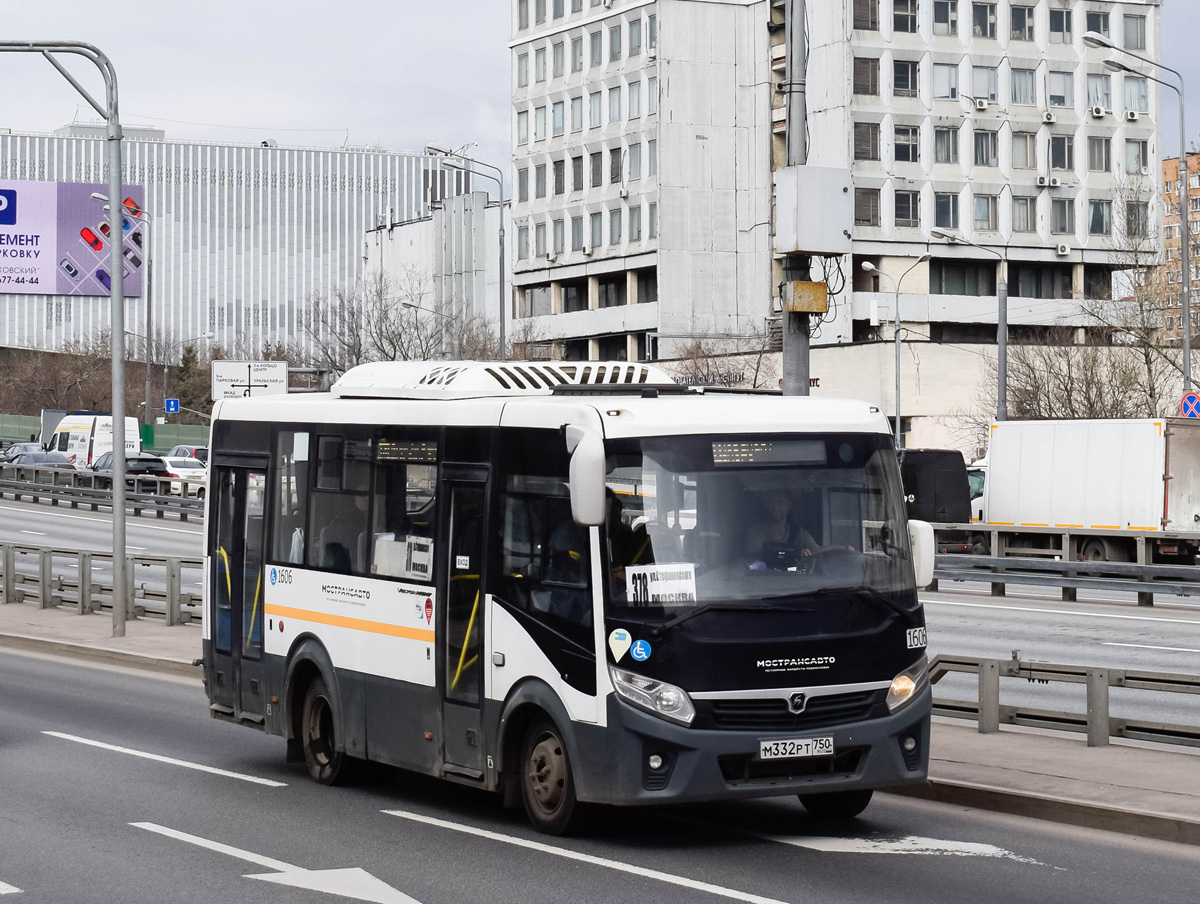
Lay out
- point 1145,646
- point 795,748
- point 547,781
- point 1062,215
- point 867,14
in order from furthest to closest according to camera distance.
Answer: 1. point 1062,215
2. point 867,14
3. point 1145,646
4. point 547,781
5. point 795,748

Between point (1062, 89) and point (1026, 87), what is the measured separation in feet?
5.84

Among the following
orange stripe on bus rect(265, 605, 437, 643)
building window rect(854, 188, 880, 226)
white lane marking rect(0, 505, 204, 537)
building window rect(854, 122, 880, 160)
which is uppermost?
building window rect(854, 122, 880, 160)

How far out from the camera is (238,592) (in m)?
12.9

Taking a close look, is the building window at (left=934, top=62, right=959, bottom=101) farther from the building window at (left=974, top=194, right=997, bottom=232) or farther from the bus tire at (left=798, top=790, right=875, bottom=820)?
the bus tire at (left=798, top=790, right=875, bottom=820)

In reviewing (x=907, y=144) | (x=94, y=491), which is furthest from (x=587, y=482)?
(x=907, y=144)

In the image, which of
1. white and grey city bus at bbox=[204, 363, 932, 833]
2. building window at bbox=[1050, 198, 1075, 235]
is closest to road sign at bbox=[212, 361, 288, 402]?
building window at bbox=[1050, 198, 1075, 235]

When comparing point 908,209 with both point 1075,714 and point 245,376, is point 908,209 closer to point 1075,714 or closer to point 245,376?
point 245,376

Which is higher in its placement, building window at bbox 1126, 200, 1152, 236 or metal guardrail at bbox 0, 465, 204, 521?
building window at bbox 1126, 200, 1152, 236

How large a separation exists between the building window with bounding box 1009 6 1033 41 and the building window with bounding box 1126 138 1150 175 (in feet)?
23.5

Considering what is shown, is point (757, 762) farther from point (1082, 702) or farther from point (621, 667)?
point (1082, 702)

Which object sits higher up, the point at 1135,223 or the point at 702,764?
the point at 1135,223

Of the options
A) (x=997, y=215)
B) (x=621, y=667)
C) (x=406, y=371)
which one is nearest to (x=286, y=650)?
(x=406, y=371)

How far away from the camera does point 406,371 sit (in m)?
11.7

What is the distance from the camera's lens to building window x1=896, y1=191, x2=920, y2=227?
80.1 meters
